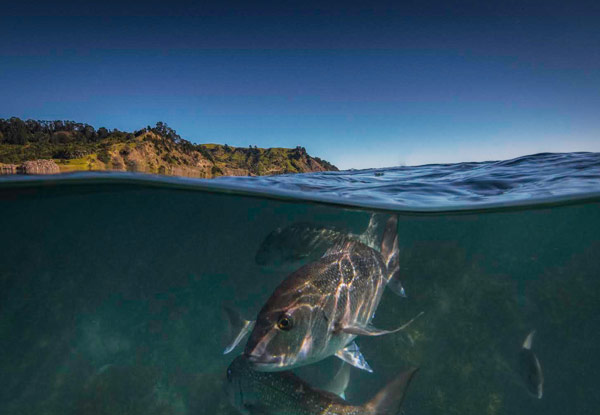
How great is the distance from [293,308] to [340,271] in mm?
1111

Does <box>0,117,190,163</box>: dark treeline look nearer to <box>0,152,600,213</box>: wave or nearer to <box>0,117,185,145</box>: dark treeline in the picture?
<box>0,117,185,145</box>: dark treeline

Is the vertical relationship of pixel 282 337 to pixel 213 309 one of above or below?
above

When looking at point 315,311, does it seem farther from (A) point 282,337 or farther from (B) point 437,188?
(B) point 437,188

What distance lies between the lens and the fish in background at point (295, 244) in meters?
6.33

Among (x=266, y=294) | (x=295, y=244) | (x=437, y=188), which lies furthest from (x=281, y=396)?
(x=437, y=188)

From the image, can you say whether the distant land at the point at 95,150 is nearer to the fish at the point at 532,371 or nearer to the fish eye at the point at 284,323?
the fish eye at the point at 284,323

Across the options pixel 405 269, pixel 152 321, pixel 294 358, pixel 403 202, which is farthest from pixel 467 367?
pixel 152 321

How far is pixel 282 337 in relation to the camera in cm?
286

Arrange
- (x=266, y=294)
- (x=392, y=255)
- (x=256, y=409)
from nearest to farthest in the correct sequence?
(x=256, y=409), (x=392, y=255), (x=266, y=294)

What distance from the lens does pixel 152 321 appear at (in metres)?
9.62

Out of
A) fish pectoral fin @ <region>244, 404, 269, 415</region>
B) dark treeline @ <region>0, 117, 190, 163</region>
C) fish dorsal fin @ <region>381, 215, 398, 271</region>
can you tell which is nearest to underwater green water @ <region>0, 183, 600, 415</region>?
fish dorsal fin @ <region>381, 215, 398, 271</region>

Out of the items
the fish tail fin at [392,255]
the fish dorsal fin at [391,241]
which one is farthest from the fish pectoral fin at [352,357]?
the fish dorsal fin at [391,241]

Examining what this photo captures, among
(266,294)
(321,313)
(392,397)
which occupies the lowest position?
(266,294)

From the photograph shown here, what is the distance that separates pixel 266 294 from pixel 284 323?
29.4ft
